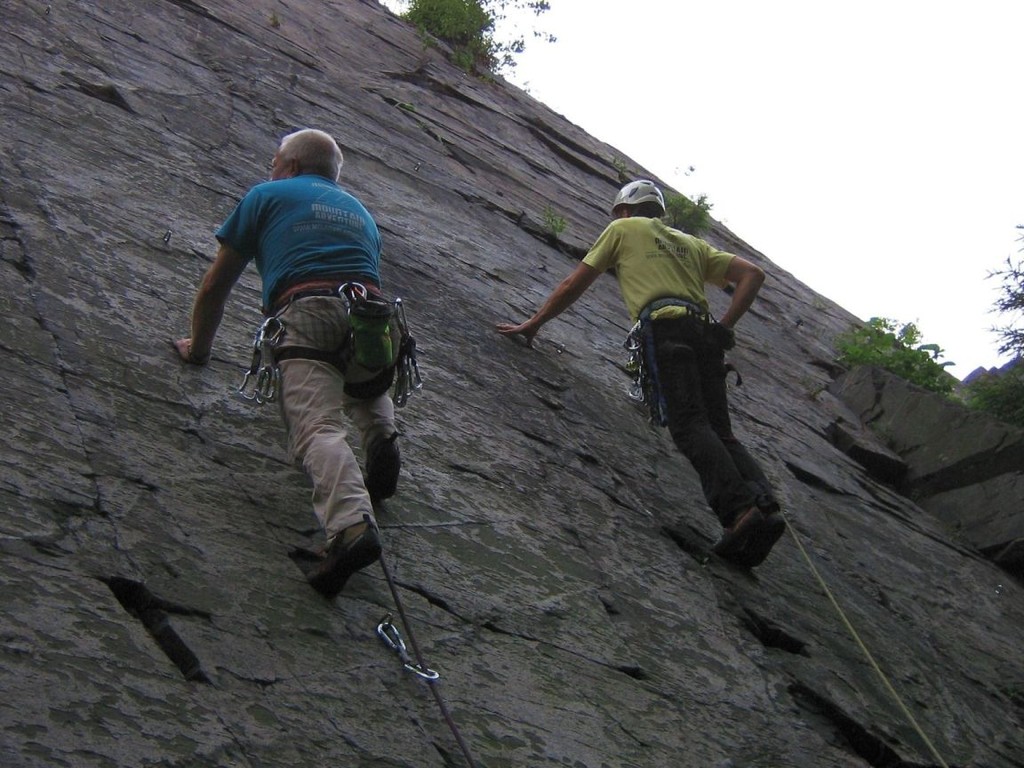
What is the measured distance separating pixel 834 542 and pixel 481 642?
3378 mm

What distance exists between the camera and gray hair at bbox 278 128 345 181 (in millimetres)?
4203

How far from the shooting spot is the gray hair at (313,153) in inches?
165

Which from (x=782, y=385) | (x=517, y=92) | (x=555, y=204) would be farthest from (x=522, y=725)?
(x=517, y=92)

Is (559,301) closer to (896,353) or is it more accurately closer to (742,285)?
(742,285)

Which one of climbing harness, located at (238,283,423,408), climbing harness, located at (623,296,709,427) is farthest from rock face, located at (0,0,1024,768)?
climbing harness, located at (623,296,709,427)

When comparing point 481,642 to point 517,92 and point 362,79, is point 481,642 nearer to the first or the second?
point 362,79

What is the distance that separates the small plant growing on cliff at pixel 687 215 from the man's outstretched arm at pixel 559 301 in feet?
18.9

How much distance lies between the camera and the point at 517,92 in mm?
13594

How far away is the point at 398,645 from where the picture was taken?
326cm

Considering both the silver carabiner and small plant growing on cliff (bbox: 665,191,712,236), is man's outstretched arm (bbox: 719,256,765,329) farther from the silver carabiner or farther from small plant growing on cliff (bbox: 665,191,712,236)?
small plant growing on cliff (bbox: 665,191,712,236)

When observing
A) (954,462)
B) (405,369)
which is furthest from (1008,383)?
(405,369)

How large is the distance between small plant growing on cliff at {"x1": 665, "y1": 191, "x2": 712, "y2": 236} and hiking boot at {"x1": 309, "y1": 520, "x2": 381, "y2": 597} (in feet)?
29.2

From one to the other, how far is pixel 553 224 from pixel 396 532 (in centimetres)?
560

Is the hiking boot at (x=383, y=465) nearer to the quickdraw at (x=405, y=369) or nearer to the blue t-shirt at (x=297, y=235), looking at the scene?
the quickdraw at (x=405, y=369)
